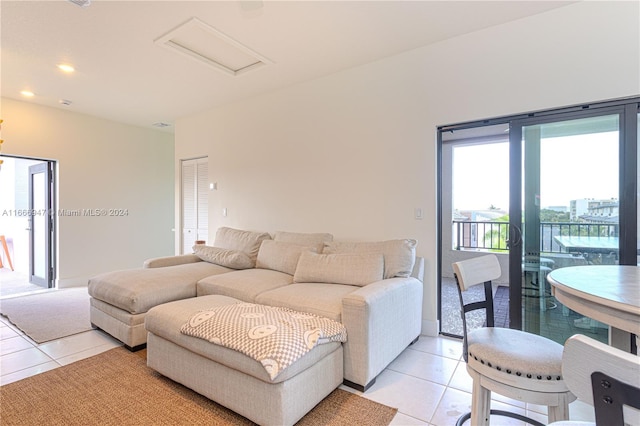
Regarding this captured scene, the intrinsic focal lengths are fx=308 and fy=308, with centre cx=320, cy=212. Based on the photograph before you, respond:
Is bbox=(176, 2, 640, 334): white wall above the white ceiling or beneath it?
beneath

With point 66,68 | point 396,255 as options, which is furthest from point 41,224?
point 396,255

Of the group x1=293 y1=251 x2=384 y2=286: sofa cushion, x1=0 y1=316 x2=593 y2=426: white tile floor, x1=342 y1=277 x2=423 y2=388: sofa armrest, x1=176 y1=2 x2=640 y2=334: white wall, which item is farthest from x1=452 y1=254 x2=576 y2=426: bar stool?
x1=176 y1=2 x2=640 y2=334: white wall

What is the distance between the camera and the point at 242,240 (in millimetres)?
3826

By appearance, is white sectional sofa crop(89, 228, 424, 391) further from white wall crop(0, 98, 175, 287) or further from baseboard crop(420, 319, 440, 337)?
white wall crop(0, 98, 175, 287)

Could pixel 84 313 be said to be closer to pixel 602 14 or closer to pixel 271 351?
pixel 271 351

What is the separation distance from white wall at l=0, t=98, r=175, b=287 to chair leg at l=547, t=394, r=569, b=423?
241 inches

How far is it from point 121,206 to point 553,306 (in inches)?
250

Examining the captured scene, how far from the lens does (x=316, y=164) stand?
369cm

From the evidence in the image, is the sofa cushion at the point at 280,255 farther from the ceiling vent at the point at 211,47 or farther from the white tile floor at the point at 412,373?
the ceiling vent at the point at 211,47

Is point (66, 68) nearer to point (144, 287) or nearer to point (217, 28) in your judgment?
point (217, 28)

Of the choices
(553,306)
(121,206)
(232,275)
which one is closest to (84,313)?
(232,275)

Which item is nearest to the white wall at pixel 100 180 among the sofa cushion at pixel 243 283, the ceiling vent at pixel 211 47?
the ceiling vent at pixel 211 47

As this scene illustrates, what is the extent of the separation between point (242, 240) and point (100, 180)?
3.30m

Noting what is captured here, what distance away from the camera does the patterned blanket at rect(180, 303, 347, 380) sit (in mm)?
1556
